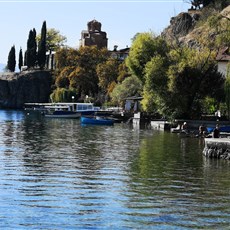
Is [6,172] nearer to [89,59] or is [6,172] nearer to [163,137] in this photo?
[163,137]

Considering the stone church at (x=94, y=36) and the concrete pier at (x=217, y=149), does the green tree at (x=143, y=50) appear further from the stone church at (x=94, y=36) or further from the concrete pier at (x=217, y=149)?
the stone church at (x=94, y=36)

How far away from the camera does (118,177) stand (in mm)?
29906

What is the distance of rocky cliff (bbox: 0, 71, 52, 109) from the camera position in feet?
536

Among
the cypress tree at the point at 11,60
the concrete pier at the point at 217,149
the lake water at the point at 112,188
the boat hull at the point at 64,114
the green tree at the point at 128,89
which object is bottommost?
the lake water at the point at 112,188

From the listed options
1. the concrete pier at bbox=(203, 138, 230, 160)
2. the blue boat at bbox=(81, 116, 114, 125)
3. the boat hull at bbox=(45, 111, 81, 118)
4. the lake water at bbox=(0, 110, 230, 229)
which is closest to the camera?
the lake water at bbox=(0, 110, 230, 229)

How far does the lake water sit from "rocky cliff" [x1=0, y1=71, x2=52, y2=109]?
118 m

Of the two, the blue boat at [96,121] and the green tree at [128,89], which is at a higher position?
the green tree at [128,89]

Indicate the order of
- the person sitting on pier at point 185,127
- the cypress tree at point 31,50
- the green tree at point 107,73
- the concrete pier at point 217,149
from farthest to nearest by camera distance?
1. the cypress tree at point 31,50
2. the green tree at point 107,73
3. the person sitting on pier at point 185,127
4. the concrete pier at point 217,149

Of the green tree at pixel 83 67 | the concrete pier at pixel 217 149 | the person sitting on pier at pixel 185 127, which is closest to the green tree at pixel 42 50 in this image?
the green tree at pixel 83 67

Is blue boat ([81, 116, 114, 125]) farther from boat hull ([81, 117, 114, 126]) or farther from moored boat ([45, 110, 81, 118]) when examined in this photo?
moored boat ([45, 110, 81, 118])

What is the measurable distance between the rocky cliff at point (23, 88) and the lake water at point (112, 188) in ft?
388

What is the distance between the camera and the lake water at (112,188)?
2044 centimetres

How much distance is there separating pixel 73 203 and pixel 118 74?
106 metres

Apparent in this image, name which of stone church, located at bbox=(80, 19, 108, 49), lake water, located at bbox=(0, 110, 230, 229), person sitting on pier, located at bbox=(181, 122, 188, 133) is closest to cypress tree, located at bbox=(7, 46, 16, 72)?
stone church, located at bbox=(80, 19, 108, 49)
